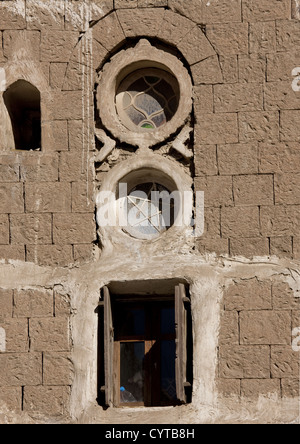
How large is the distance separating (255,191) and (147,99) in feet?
5.82

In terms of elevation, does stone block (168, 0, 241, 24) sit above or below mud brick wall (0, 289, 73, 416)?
above

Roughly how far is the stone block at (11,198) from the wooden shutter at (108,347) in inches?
55.6

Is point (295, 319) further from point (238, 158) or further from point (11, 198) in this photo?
point (11, 198)

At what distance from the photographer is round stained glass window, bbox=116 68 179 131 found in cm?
1834

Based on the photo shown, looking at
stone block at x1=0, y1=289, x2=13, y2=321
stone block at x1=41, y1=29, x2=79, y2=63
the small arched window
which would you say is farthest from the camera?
the small arched window

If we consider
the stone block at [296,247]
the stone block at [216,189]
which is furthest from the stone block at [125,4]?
the stone block at [296,247]

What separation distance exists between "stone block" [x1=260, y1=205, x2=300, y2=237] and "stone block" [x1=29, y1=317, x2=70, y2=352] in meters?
2.45

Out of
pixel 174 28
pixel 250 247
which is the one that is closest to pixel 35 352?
pixel 250 247

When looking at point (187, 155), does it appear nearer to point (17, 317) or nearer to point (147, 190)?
point (147, 190)

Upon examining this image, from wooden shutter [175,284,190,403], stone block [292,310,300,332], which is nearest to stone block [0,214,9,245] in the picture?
wooden shutter [175,284,190,403]

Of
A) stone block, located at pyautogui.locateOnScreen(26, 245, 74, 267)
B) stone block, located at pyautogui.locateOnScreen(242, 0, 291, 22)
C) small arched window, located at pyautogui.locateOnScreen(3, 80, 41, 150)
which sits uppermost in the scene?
stone block, located at pyautogui.locateOnScreen(242, 0, 291, 22)

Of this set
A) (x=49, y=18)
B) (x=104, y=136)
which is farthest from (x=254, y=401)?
(x=49, y=18)

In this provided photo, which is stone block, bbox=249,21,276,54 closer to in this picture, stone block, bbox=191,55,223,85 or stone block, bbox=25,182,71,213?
stone block, bbox=191,55,223,85

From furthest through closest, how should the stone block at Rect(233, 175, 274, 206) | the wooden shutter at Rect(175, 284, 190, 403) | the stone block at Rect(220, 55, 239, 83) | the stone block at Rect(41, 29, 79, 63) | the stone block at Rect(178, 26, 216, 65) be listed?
the stone block at Rect(41, 29, 79, 63), the stone block at Rect(178, 26, 216, 65), the stone block at Rect(220, 55, 239, 83), the stone block at Rect(233, 175, 274, 206), the wooden shutter at Rect(175, 284, 190, 403)
